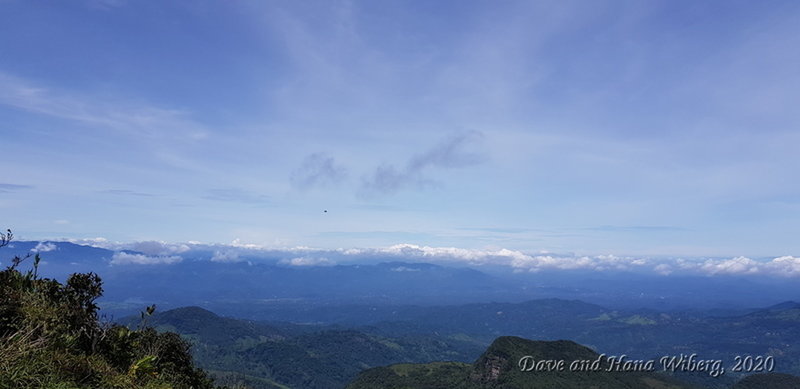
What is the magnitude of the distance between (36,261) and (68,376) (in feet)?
23.0

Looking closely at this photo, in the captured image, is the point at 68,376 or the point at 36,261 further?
the point at 36,261

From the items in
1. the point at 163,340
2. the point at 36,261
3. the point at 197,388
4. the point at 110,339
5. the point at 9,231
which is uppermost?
the point at 9,231

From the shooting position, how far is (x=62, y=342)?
46.1ft

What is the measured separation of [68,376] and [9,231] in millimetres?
6908

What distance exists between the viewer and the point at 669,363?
258 feet

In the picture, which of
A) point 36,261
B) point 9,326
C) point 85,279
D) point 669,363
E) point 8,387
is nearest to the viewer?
point 8,387

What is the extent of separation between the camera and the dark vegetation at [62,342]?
10.9 meters

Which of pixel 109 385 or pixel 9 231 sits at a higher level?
pixel 9 231

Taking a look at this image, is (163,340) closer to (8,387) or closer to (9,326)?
(9,326)

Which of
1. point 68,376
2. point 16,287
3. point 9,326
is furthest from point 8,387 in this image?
point 16,287

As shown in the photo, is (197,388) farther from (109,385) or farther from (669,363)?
(669,363)

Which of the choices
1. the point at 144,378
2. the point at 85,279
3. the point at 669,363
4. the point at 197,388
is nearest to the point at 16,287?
the point at 85,279

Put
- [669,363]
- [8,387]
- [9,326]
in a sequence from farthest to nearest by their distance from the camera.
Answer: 1. [669,363]
2. [9,326]
3. [8,387]

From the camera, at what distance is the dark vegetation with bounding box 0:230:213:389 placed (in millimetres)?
10898
